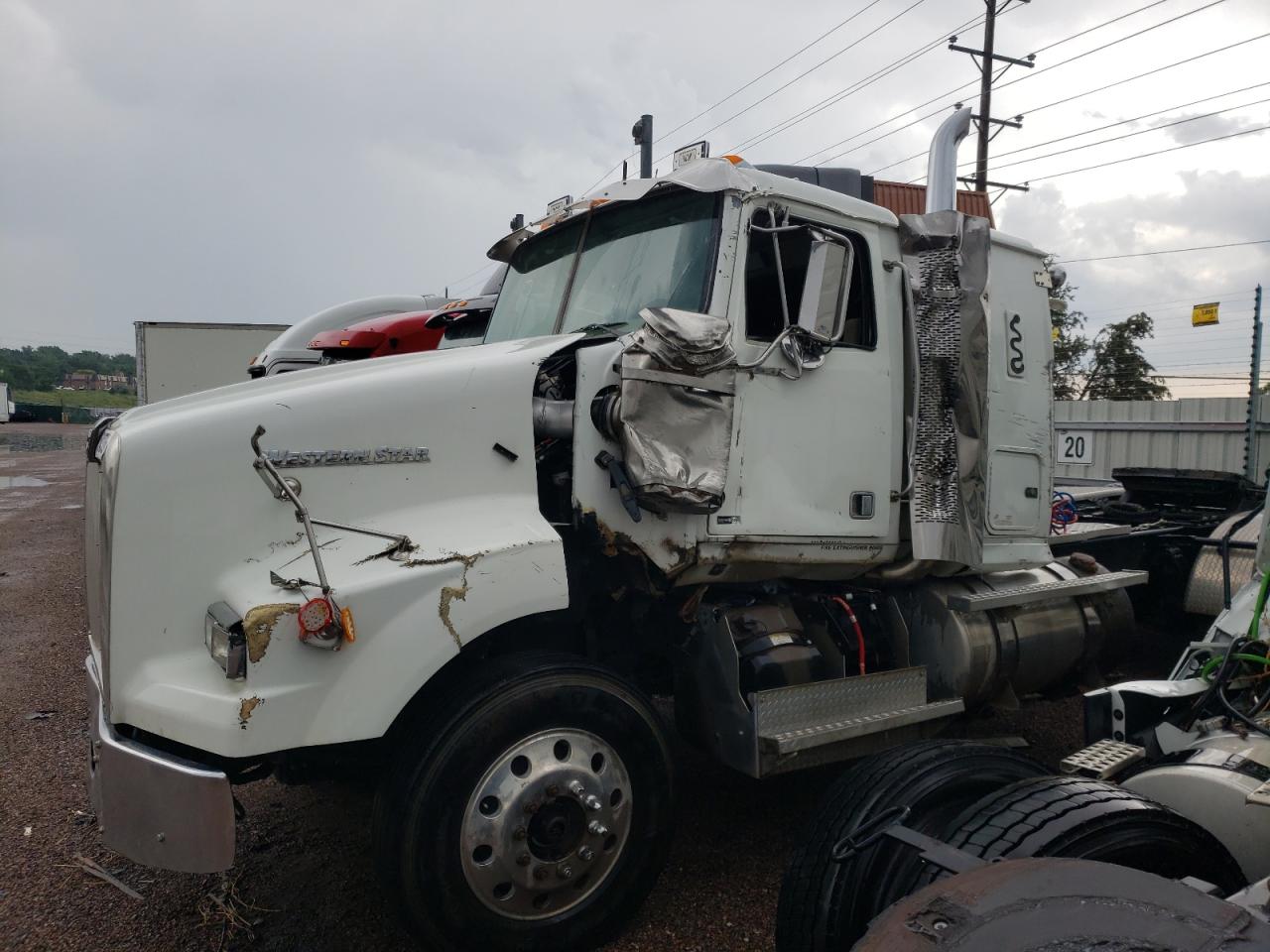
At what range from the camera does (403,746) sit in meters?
2.90

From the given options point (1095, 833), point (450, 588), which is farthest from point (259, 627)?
point (1095, 833)

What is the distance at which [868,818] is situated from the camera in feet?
8.16

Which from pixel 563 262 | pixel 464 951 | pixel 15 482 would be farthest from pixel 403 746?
pixel 15 482

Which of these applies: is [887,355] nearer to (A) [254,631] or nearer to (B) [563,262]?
(B) [563,262]

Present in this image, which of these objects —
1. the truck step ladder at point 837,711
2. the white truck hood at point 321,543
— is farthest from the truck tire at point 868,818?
the white truck hood at point 321,543

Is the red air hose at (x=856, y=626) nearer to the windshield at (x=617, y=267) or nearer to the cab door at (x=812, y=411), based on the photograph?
the cab door at (x=812, y=411)

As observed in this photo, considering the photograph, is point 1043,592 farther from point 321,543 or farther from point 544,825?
point 321,543

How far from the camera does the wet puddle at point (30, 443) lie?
32659 mm

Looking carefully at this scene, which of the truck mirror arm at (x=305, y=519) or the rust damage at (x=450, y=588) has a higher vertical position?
the truck mirror arm at (x=305, y=519)

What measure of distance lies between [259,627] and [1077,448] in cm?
1096

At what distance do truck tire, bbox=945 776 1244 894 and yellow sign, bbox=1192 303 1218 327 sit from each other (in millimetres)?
13240

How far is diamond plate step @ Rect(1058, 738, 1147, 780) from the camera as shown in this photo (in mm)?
2945

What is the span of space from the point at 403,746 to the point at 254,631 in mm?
630

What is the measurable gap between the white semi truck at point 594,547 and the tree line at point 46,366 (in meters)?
77.4
